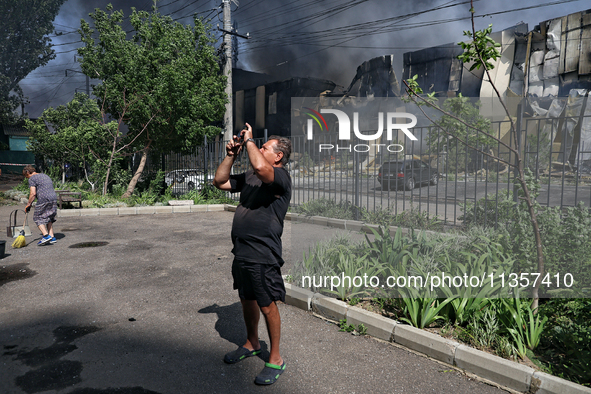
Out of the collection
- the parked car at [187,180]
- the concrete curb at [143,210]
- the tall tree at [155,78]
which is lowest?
the concrete curb at [143,210]

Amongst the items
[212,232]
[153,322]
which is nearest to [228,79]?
[212,232]

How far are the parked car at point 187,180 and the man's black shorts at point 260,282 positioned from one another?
1298cm

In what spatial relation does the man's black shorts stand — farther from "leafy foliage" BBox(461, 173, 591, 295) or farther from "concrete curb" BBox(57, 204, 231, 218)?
"concrete curb" BBox(57, 204, 231, 218)

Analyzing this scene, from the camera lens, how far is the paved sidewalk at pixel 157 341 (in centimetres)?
305

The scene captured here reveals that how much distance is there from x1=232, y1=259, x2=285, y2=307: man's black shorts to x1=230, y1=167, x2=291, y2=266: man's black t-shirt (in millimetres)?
56

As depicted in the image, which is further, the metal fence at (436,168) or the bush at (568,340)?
the metal fence at (436,168)

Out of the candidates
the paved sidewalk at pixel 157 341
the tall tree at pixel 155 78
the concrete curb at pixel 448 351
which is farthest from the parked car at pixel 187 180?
the concrete curb at pixel 448 351

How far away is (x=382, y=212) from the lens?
30.9 ft

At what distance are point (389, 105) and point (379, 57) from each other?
485 cm

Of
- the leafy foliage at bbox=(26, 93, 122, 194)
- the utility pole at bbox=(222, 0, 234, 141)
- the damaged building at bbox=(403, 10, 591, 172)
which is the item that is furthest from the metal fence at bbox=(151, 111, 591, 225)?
the damaged building at bbox=(403, 10, 591, 172)

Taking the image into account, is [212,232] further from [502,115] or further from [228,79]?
[502,115]

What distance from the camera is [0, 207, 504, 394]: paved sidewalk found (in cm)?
305

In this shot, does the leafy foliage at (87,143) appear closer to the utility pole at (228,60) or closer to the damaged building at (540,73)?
the utility pole at (228,60)

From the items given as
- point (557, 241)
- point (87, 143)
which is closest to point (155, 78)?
point (87, 143)
